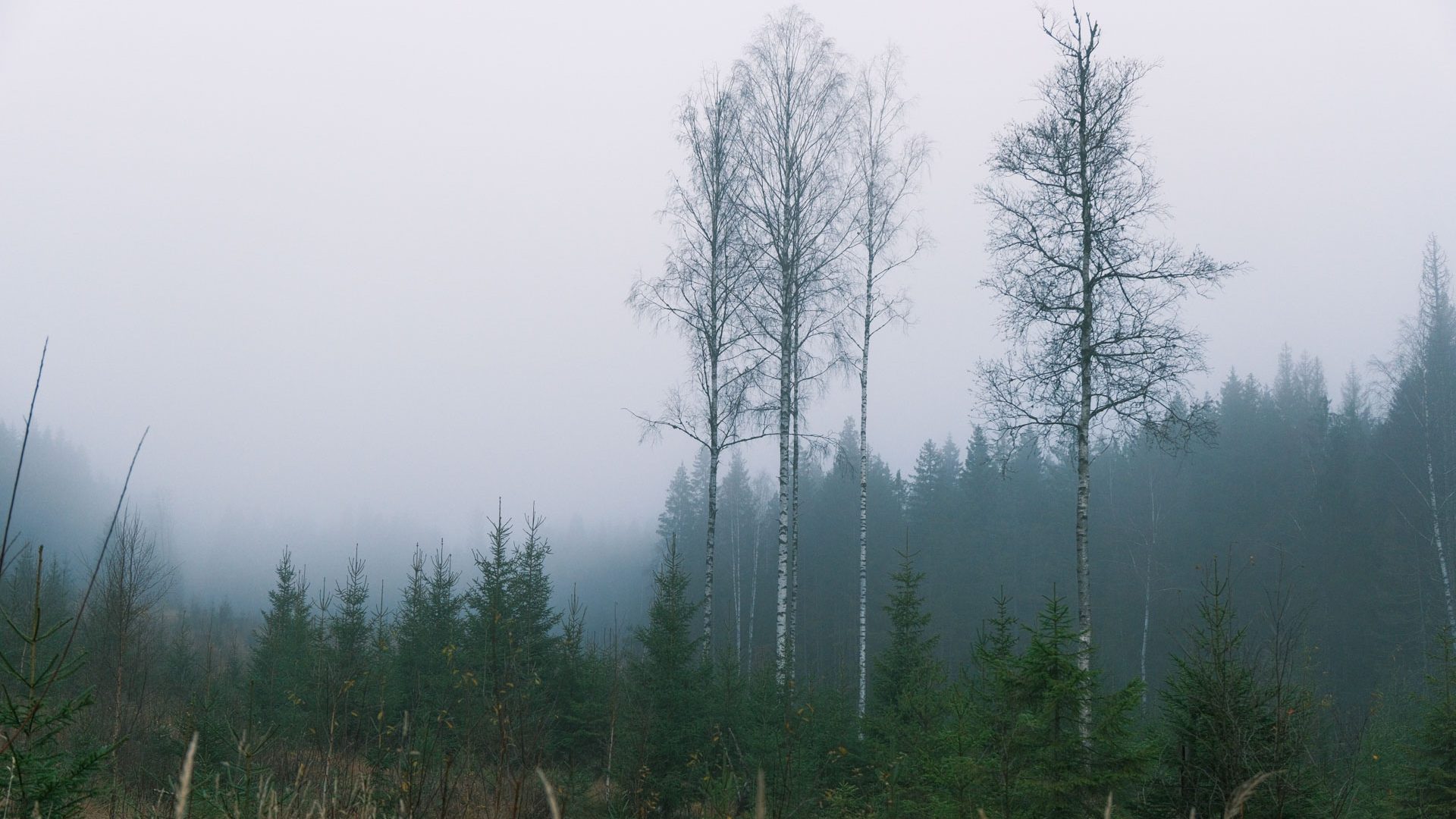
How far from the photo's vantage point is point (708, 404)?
47.5 ft

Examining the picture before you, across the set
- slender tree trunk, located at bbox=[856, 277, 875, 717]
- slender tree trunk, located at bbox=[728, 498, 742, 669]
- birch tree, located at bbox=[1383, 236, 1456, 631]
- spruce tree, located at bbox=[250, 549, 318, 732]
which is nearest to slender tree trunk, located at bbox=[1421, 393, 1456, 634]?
birch tree, located at bbox=[1383, 236, 1456, 631]

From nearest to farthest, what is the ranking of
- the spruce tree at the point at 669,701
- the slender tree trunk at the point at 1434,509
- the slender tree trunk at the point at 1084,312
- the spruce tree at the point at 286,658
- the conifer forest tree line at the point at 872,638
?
the conifer forest tree line at the point at 872,638 < the spruce tree at the point at 669,701 < the slender tree trunk at the point at 1084,312 < the spruce tree at the point at 286,658 < the slender tree trunk at the point at 1434,509

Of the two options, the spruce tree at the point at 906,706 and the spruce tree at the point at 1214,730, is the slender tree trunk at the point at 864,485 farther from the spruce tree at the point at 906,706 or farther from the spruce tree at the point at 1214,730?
the spruce tree at the point at 1214,730

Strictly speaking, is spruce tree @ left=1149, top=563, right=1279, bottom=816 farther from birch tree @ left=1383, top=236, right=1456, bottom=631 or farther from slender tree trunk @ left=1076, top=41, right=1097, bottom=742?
birch tree @ left=1383, top=236, right=1456, bottom=631

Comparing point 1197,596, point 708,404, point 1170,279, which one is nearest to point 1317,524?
point 1197,596

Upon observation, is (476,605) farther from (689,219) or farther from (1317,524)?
(1317,524)

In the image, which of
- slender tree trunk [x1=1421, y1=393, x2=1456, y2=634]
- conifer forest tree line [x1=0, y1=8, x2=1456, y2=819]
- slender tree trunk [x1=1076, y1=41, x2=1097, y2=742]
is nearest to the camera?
conifer forest tree line [x1=0, y1=8, x2=1456, y2=819]

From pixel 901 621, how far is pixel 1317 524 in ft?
92.9

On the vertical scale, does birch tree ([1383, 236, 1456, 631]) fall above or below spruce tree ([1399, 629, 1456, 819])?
above

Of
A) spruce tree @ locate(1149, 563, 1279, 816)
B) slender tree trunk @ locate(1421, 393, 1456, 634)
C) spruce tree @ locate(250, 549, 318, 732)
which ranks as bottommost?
spruce tree @ locate(250, 549, 318, 732)

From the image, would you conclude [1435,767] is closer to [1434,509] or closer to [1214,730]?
[1214,730]

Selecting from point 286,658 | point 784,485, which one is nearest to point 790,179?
point 784,485

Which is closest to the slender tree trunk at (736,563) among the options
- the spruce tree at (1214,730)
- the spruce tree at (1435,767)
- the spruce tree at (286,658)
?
the spruce tree at (286,658)

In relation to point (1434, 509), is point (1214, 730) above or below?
below
